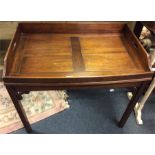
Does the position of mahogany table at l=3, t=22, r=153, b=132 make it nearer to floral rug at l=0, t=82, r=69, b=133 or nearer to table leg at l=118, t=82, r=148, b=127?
table leg at l=118, t=82, r=148, b=127

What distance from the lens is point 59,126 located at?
4.38ft

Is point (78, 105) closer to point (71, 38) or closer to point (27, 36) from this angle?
point (71, 38)

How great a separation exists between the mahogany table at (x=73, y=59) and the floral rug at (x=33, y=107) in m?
0.14

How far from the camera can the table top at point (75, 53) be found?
3.01 ft

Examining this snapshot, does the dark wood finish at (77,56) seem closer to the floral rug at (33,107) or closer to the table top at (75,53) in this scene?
the table top at (75,53)

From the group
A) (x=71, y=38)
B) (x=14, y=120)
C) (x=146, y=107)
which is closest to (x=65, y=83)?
(x=71, y=38)

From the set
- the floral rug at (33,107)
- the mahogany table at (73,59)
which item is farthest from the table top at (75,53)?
the floral rug at (33,107)

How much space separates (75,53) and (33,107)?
0.63 metres

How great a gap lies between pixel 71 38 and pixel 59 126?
2.13 feet

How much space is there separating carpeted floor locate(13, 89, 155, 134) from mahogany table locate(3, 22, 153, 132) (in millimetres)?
99

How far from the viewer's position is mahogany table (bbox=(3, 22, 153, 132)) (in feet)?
2.95

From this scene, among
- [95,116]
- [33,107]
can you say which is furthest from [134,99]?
[33,107]

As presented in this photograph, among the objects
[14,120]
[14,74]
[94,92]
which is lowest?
[14,120]

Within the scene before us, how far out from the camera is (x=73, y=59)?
40.7 inches
